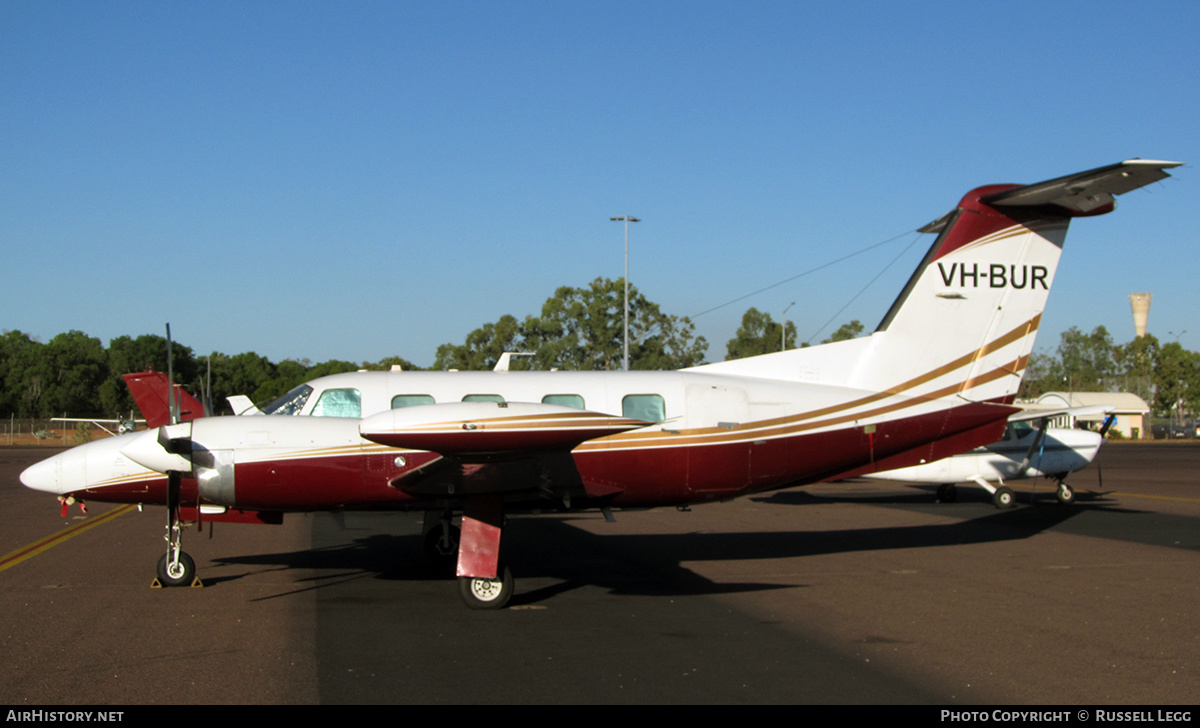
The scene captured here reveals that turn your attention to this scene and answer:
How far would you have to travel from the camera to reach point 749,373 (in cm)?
1108

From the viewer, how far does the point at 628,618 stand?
325 inches

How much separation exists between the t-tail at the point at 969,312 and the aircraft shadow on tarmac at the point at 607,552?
106 inches

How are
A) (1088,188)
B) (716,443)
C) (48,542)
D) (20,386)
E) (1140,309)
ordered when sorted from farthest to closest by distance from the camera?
(1140,309) < (20,386) < (48,542) < (1088,188) < (716,443)

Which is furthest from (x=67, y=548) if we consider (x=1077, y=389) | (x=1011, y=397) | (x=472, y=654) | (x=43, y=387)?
(x=1077, y=389)

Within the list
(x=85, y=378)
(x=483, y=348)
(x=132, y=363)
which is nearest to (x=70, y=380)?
(x=85, y=378)

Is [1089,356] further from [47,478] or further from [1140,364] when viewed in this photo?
[47,478]

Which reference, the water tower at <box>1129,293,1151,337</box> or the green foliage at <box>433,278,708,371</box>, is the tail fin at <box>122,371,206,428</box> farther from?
the water tower at <box>1129,293,1151,337</box>

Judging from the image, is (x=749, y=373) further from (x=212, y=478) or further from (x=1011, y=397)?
(x=212, y=478)

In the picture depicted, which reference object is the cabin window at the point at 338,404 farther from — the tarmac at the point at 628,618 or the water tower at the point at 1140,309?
the water tower at the point at 1140,309

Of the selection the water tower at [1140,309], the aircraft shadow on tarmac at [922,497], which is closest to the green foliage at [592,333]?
the aircraft shadow on tarmac at [922,497]

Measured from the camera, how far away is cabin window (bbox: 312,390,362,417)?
400 inches

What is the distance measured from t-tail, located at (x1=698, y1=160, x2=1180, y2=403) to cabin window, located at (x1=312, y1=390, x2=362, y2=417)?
4.29 metres

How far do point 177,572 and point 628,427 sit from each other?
5580mm

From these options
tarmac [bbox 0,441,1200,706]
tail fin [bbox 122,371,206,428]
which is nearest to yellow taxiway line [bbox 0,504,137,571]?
tarmac [bbox 0,441,1200,706]
